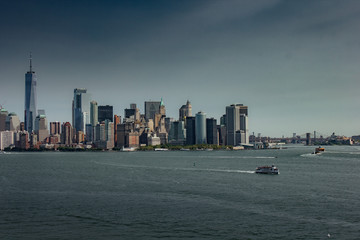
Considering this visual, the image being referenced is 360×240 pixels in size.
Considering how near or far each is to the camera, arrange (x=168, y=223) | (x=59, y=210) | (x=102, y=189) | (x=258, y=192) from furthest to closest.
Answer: (x=102, y=189) < (x=258, y=192) < (x=59, y=210) < (x=168, y=223)

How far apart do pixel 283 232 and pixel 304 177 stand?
44.3 meters

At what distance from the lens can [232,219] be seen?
41.0 meters

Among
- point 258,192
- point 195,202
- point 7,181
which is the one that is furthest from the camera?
point 7,181

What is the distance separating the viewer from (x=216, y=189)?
200 feet

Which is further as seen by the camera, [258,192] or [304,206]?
[258,192]

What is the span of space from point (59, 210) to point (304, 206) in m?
28.9

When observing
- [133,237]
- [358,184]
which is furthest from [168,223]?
[358,184]

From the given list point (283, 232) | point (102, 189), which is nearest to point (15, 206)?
point (102, 189)

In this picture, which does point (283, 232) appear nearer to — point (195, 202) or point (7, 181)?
point (195, 202)

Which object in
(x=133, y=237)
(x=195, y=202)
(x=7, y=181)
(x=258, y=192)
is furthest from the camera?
(x=7, y=181)

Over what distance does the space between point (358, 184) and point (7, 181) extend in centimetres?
6377

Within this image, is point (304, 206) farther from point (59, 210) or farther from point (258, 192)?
point (59, 210)

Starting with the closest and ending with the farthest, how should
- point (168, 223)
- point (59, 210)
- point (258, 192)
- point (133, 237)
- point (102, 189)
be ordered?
point (133, 237) < point (168, 223) < point (59, 210) < point (258, 192) < point (102, 189)

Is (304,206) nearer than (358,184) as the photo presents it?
Yes
